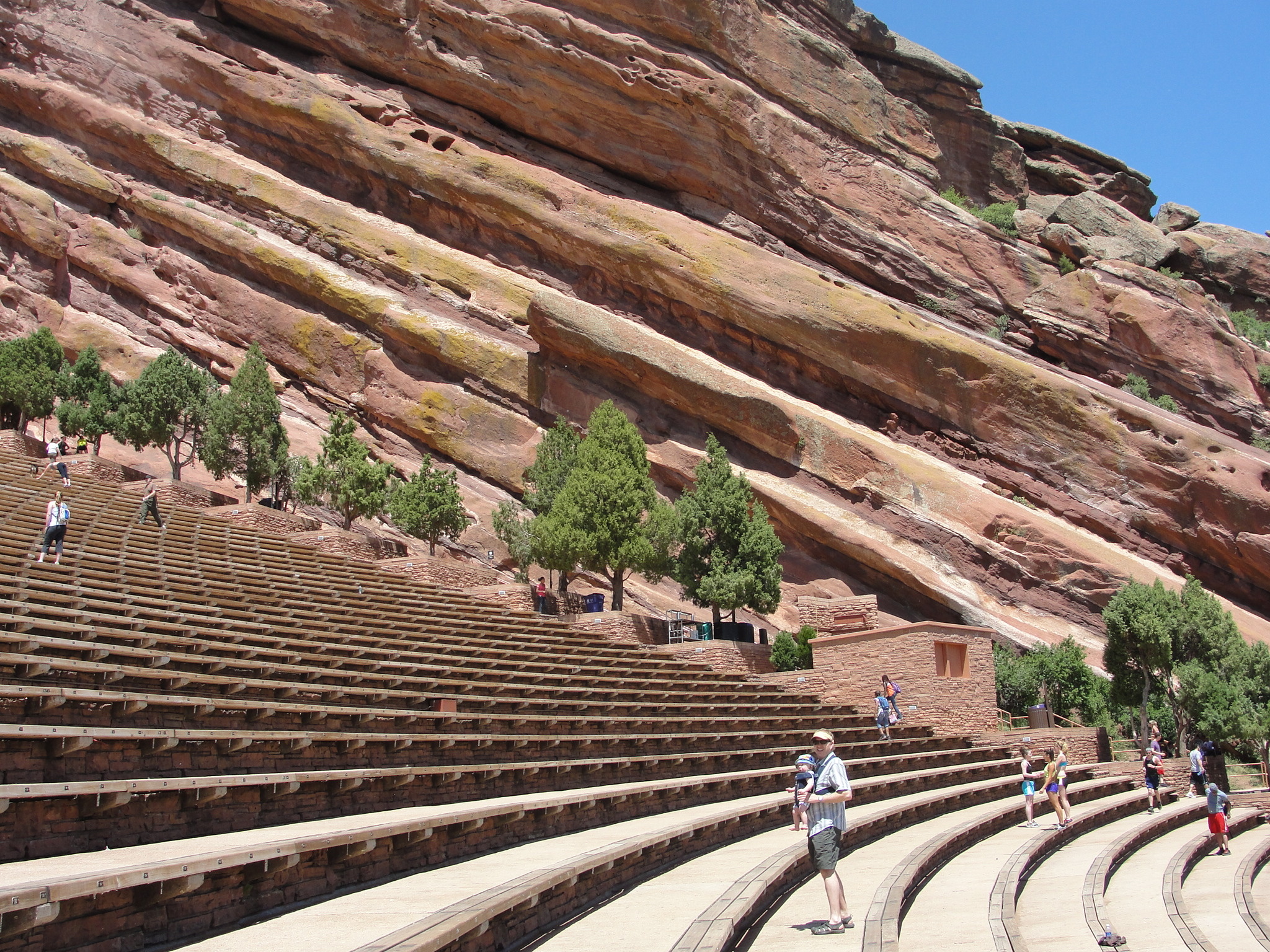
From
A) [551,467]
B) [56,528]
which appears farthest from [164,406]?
[56,528]

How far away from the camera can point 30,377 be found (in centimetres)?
3256

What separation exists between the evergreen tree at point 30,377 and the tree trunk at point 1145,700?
112ft

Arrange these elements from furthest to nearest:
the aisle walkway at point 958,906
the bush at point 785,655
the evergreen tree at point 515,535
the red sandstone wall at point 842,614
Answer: the evergreen tree at point 515,535, the red sandstone wall at point 842,614, the bush at point 785,655, the aisle walkway at point 958,906

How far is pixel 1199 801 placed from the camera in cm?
2012

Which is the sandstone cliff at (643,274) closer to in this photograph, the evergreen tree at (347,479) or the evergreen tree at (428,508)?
the evergreen tree at (428,508)

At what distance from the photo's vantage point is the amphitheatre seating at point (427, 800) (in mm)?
5859

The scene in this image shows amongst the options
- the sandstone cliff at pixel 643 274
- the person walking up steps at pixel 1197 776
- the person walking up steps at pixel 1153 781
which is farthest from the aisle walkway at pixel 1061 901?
the sandstone cliff at pixel 643 274

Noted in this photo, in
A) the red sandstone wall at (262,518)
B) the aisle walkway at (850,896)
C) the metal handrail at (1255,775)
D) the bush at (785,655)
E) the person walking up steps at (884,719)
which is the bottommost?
the metal handrail at (1255,775)

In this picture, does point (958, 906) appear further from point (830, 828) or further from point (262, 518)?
point (262, 518)

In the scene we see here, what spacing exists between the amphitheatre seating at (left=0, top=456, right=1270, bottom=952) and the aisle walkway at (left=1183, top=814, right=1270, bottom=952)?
11cm

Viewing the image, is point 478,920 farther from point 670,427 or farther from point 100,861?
point 670,427

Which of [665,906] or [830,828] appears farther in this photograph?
[665,906]

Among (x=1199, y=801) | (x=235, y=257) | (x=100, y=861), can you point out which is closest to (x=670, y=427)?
(x=235, y=257)

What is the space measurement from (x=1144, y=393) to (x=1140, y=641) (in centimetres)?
1522
